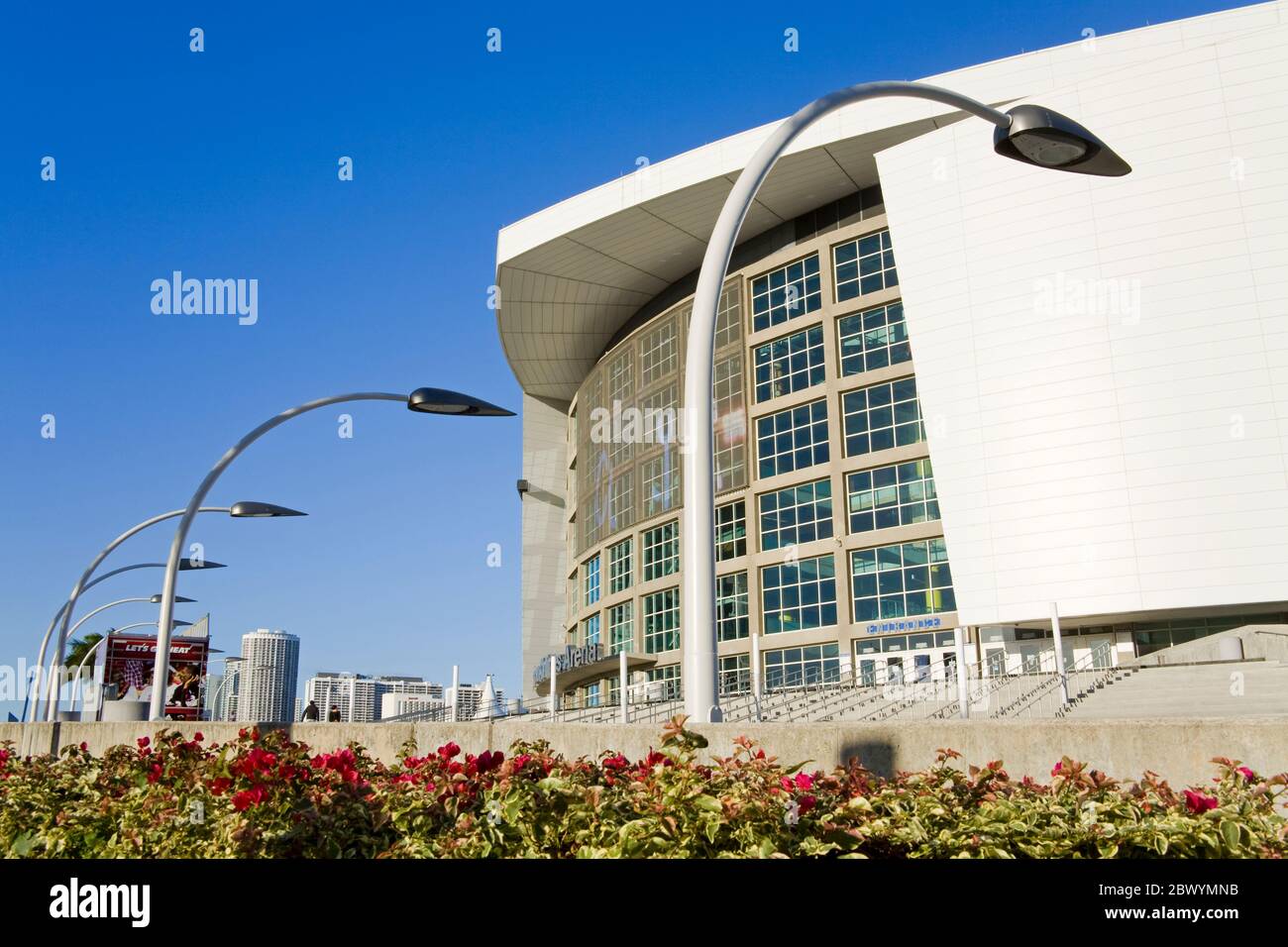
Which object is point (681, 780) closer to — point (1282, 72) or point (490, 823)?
point (490, 823)

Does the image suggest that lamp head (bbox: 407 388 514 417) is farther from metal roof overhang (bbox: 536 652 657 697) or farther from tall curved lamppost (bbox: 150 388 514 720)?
metal roof overhang (bbox: 536 652 657 697)

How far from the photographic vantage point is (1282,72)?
35094 mm

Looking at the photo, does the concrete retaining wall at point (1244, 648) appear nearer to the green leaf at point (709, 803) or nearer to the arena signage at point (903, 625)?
the arena signage at point (903, 625)

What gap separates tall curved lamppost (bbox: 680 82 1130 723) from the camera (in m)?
7.50

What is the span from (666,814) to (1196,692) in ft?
91.2

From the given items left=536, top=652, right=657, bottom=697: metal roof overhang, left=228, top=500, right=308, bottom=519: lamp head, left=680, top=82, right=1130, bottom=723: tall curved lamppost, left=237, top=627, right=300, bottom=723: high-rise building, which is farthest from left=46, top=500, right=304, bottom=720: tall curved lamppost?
left=237, top=627, right=300, bottom=723: high-rise building

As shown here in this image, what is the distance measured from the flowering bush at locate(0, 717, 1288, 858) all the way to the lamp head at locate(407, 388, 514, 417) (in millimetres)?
10444

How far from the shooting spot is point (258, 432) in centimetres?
1766

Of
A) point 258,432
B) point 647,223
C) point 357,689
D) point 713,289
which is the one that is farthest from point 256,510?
point 357,689

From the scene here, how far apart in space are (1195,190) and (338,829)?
38.1m

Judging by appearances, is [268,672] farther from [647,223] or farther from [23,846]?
[23,846]

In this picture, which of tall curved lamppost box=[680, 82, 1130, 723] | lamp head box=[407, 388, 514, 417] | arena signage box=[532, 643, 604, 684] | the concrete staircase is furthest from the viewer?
arena signage box=[532, 643, 604, 684]
